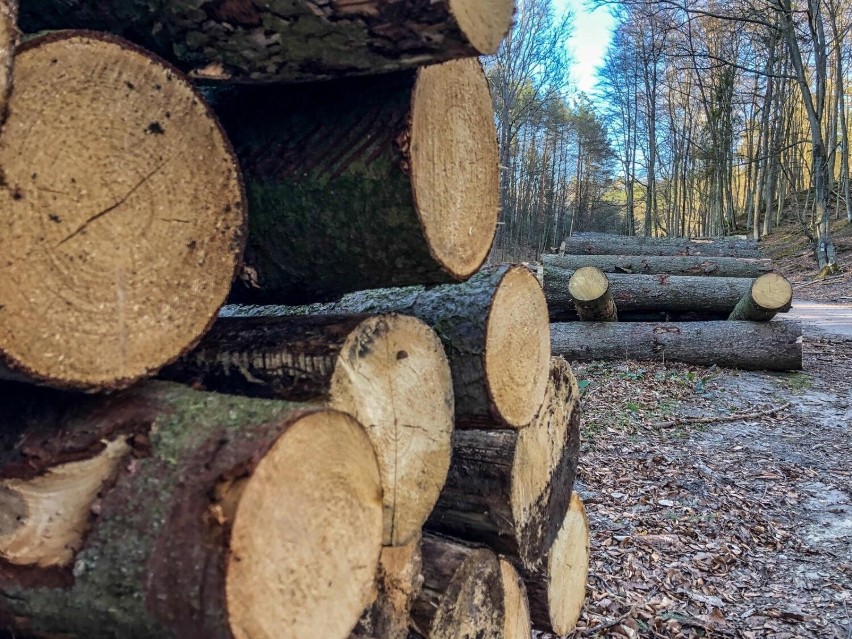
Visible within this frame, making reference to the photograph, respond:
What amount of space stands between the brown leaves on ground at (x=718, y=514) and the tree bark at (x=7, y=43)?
2774 mm

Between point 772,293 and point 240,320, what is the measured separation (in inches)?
284

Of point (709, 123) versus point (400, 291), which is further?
point (709, 123)

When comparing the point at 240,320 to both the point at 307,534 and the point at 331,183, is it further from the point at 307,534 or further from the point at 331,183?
the point at 307,534

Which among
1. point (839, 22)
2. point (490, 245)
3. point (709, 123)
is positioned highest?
point (839, 22)

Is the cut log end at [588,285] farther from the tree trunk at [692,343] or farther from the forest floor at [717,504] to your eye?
the forest floor at [717,504]

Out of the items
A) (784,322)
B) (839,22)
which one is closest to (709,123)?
(839,22)

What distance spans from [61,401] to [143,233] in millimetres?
430

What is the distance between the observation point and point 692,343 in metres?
7.55

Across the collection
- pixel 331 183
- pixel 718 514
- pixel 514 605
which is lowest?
pixel 718 514

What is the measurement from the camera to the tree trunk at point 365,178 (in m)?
1.56

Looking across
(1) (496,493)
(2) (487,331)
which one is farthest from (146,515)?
(1) (496,493)

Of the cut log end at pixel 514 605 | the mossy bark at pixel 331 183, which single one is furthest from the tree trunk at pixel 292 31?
the cut log end at pixel 514 605

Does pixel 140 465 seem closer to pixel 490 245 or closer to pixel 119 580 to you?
pixel 119 580

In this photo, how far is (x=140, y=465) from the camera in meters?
1.18
